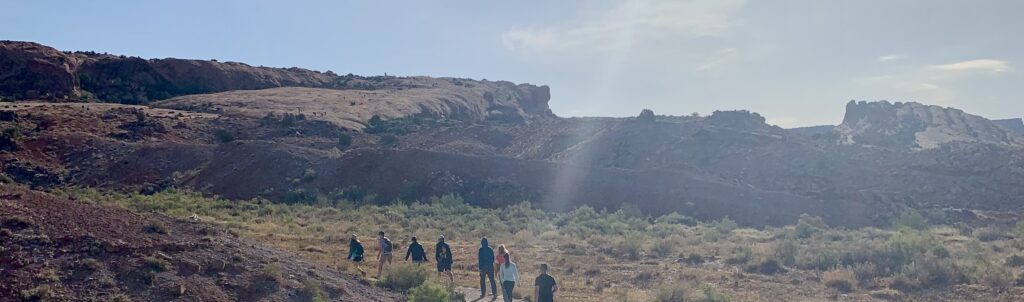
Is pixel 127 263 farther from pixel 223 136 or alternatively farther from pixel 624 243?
pixel 223 136

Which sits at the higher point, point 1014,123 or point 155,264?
point 1014,123

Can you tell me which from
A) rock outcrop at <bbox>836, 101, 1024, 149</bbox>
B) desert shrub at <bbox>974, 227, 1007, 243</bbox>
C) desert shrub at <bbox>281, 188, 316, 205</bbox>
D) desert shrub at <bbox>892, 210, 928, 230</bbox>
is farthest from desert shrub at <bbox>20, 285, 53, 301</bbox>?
rock outcrop at <bbox>836, 101, 1024, 149</bbox>

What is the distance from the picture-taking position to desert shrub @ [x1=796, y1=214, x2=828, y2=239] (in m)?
33.5

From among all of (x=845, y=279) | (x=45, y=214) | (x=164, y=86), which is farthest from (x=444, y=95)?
(x=45, y=214)

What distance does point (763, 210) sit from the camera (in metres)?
42.3

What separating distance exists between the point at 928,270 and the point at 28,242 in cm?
2035

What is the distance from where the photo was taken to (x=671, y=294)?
17.9 meters

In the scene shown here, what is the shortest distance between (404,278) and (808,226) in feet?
74.2

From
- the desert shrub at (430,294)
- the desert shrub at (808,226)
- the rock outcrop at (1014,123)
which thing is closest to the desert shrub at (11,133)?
the desert shrub at (430,294)

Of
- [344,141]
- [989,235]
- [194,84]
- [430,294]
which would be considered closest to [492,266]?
[430,294]

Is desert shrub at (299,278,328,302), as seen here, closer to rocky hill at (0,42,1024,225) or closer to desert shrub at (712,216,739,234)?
desert shrub at (712,216,739,234)

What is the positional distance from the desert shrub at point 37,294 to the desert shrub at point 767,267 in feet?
62.2

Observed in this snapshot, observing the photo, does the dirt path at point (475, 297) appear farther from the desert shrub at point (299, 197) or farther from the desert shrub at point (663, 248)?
the desert shrub at point (299, 197)

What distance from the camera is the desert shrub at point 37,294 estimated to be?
10.9 metres
